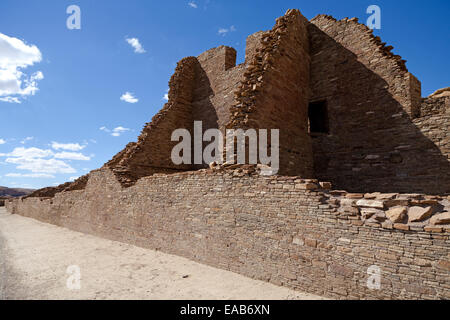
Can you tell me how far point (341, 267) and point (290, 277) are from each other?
100 cm

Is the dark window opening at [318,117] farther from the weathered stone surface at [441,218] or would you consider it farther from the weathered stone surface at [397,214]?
the weathered stone surface at [441,218]

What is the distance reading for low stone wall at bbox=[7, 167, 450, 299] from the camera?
368 centimetres

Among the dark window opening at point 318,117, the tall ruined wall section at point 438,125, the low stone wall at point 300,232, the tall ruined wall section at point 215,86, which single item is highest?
the tall ruined wall section at point 215,86

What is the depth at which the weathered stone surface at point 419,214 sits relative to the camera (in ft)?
12.1

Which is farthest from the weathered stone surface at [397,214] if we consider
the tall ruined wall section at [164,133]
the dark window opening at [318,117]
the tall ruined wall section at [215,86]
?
the tall ruined wall section at [164,133]

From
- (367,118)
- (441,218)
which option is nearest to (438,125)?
(367,118)

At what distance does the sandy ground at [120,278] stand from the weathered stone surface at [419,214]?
2.05 meters

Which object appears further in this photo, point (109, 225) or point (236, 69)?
point (236, 69)

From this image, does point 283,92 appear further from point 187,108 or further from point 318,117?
point 187,108

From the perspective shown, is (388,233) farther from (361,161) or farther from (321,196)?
(361,161)

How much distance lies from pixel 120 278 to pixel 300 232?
159 inches

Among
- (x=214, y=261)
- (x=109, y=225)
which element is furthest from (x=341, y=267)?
(x=109, y=225)

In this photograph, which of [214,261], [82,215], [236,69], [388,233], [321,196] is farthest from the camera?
[82,215]

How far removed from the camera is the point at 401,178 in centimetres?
784
